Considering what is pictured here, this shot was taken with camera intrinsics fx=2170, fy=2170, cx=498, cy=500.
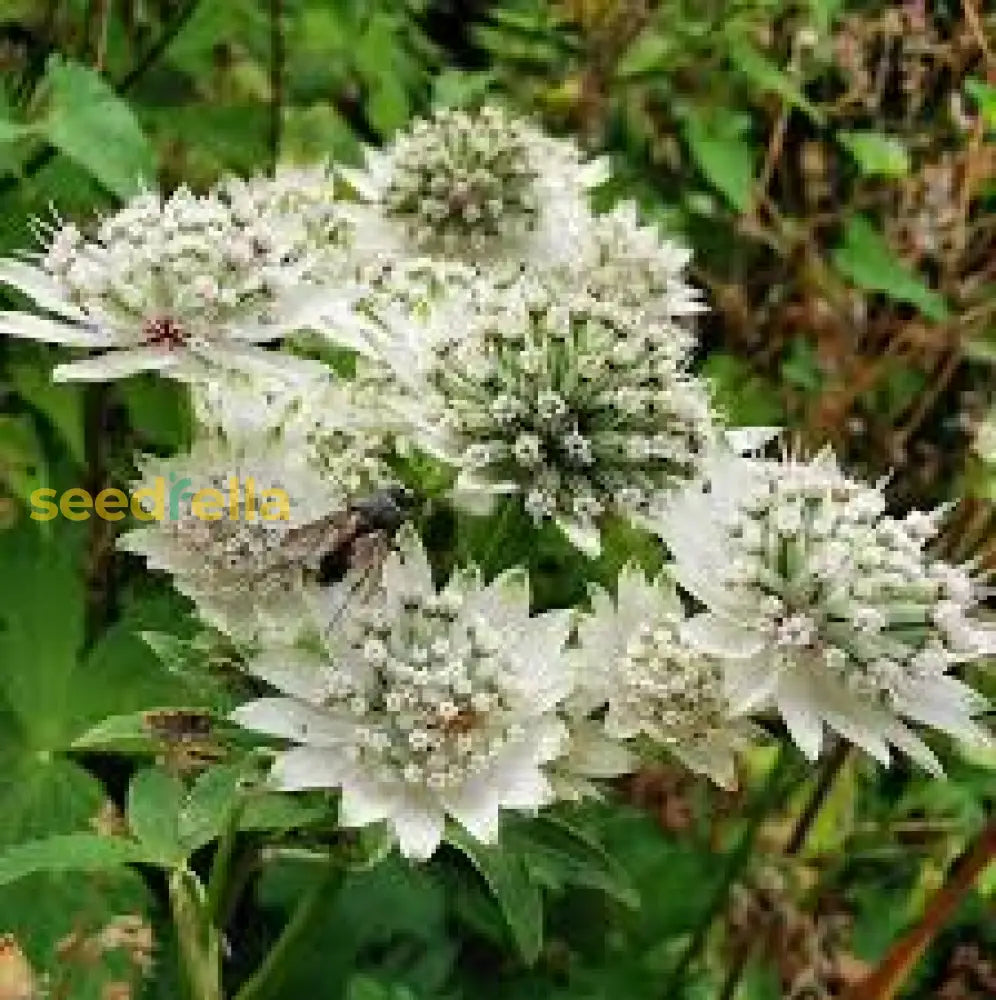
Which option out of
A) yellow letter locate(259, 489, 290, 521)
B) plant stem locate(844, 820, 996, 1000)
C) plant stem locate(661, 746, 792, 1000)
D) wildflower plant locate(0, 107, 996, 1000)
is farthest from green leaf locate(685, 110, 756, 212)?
yellow letter locate(259, 489, 290, 521)

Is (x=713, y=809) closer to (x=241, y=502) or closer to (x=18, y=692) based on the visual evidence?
(x=18, y=692)

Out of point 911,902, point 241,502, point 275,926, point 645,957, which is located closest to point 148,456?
point 241,502

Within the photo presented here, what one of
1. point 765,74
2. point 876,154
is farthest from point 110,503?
point 876,154

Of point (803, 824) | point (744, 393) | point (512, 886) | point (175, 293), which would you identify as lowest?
point (803, 824)

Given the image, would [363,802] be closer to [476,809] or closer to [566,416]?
[476,809]

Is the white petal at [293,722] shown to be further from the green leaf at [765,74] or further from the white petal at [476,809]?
the green leaf at [765,74]

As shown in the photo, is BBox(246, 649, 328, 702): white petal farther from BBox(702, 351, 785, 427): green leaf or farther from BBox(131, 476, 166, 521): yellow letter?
BBox(702, 351, 785, 427): green leaf
